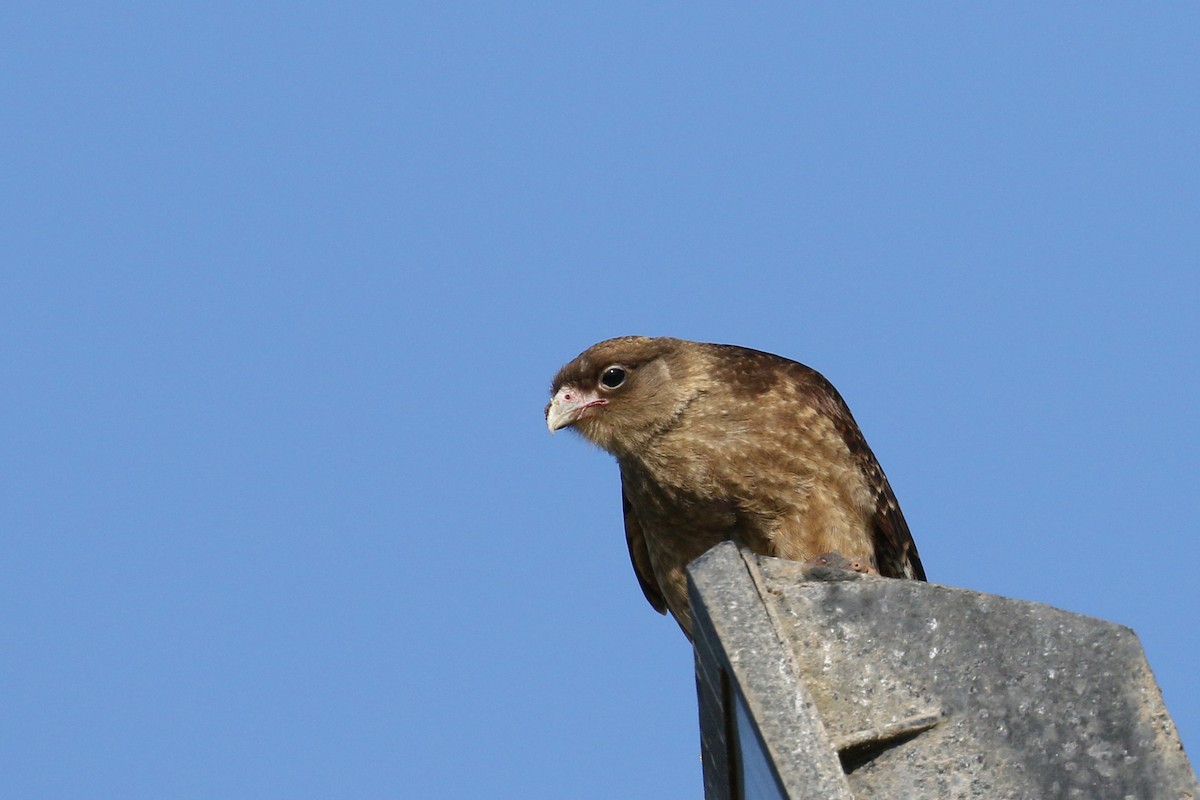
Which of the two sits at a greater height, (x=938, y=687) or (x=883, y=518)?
(x=883, y=518)

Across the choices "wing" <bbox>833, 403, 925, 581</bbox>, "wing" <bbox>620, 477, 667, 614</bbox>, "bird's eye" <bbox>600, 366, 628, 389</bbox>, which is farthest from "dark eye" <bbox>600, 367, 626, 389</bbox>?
"wing" <bbox>833, 403, 925, 581</bbox>

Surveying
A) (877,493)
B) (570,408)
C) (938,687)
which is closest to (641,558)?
(570,408)

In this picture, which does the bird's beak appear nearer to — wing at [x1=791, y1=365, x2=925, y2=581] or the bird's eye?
the bird's eye

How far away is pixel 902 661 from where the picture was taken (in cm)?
464

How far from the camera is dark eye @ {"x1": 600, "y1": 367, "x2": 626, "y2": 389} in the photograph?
8820mm

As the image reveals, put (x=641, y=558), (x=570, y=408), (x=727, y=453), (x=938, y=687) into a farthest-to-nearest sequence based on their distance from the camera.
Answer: (x=641, y=558)
(x=570, y=408)
(x=727, y=453)
(x=938, y=687)

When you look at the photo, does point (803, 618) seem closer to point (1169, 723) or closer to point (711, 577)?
point (711, 577)

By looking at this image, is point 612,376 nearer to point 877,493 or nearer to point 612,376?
point 612,376

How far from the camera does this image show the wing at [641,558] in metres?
9.45

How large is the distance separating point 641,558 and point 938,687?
5021mm

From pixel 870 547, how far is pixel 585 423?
1.59 meters

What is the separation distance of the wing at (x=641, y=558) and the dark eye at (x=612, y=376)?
0.74m

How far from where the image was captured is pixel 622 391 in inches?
344

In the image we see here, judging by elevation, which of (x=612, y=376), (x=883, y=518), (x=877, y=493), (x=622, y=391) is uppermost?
(x=612, y=376)
